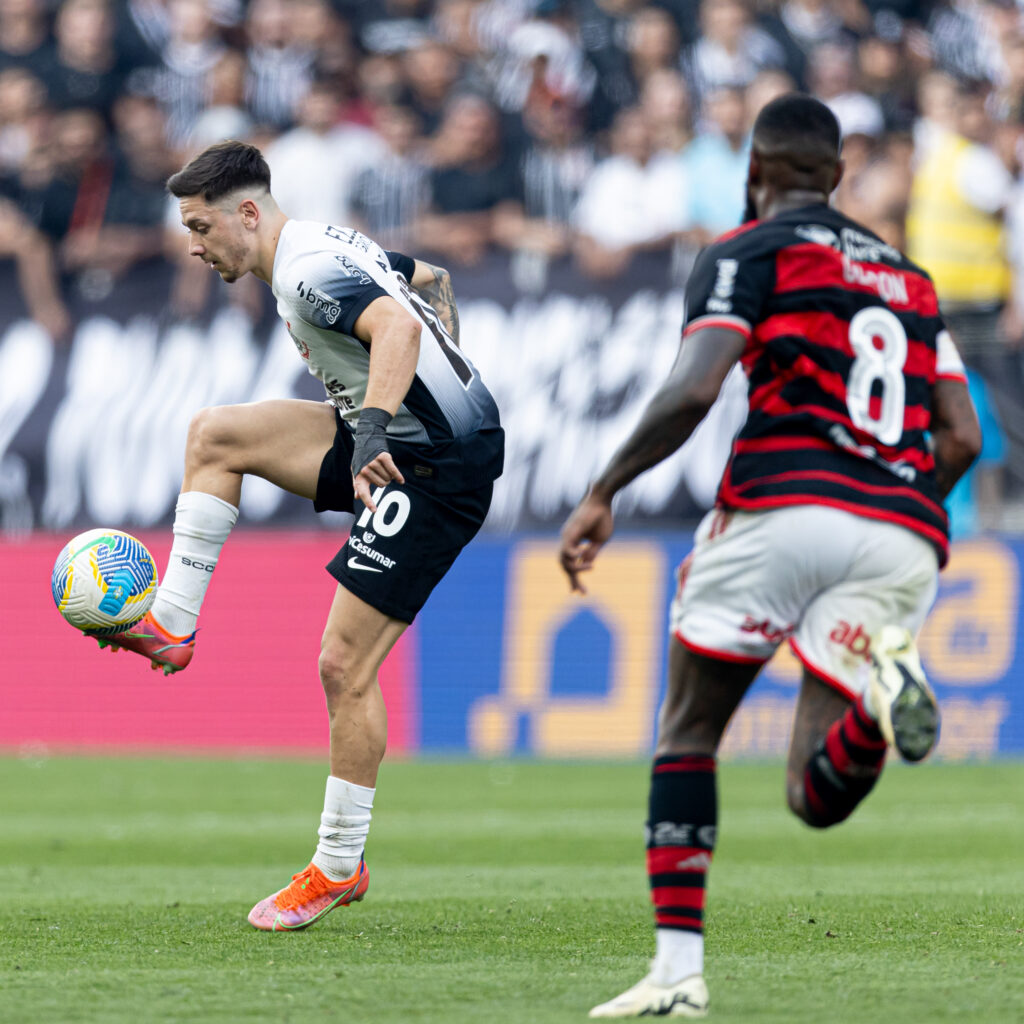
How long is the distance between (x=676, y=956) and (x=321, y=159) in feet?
39.0

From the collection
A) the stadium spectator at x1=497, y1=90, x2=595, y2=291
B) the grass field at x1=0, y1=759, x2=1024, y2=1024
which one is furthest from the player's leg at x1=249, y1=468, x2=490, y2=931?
the stadium spectator at x1=497, y1=90, x2=595, y2=291

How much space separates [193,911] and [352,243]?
2351 mm

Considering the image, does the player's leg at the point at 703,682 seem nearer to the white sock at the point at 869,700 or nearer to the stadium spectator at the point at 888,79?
the white sock at the point at 869,700

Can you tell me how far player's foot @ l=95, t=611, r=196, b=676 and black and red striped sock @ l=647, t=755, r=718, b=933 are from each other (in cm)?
217

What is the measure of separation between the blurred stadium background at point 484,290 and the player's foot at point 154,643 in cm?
776

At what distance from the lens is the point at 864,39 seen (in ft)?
48.0

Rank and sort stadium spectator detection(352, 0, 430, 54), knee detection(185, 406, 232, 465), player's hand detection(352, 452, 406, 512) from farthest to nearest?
stadium spectator detection(352, 0, 430, 54) → knee detection(185, 406, 232, 465) → player's hand detection(352, 452, 406, 512)

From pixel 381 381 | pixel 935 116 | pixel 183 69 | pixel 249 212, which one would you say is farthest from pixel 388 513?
pixel 183 69

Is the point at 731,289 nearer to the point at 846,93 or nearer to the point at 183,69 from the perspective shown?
the point at 846,93

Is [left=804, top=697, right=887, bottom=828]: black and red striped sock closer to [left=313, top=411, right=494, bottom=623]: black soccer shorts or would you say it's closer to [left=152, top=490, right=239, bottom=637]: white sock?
[left=313, top=411, right=494, bottom=623]: black soccer shorts

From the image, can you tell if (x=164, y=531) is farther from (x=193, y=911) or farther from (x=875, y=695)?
(x=875, y=695)

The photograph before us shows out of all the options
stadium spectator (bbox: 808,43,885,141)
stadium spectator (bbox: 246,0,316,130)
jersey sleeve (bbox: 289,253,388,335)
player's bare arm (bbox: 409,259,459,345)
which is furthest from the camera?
stadium spectator (bbox: 246,0,316,130)

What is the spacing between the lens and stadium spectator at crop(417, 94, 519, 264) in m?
14.6

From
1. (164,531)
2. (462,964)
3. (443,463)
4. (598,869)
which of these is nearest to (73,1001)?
(462,964)
